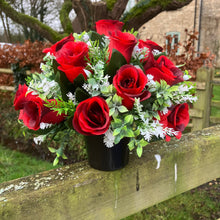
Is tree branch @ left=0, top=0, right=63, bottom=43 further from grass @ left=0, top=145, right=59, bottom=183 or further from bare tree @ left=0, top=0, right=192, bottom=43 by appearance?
grass @ left=0, top=145, right=59, bottom=183

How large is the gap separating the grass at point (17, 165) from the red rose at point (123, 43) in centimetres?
312

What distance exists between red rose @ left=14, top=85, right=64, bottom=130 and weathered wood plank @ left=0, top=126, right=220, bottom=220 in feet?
0.82

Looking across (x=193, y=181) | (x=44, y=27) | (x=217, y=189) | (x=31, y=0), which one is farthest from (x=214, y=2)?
(x=193, y=181)

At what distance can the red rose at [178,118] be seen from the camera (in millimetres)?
974

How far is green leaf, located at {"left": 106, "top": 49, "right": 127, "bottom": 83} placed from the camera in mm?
839

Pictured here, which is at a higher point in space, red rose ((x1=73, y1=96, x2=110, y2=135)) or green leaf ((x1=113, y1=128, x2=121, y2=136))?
red rose ((x1=73, y1=96, x2=110, y2=135))

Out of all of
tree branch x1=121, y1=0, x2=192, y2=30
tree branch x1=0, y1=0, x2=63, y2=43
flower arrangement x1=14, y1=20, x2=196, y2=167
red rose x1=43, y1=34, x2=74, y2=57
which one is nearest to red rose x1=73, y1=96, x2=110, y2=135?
flower arrangement x1=14, y1=20, x2=196, y2=167

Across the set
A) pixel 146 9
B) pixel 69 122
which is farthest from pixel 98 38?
pixel 146 9

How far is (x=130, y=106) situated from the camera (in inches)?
33.5

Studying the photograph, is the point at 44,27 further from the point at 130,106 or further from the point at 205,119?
the point at 130,106

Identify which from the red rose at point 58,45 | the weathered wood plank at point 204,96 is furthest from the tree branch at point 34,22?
the red rose at point 58,45

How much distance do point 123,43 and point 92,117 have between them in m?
0.29

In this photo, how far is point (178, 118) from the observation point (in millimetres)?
1010

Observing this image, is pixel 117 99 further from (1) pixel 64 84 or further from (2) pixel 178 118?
(2) pixel 178 118
